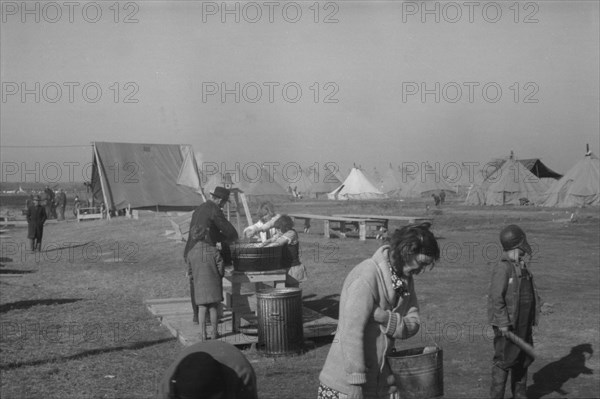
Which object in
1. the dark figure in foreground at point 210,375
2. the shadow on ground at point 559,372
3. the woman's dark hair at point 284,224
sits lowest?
the shadow on ground at point 559,372

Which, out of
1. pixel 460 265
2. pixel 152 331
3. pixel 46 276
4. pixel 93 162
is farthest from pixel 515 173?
pixel 152 331

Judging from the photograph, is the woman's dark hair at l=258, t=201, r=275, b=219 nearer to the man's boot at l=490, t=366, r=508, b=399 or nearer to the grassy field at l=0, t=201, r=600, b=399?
the grassy field at l=0, t=201, r=600, b=399

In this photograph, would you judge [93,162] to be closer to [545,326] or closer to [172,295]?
[172,295]

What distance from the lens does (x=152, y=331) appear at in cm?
1082

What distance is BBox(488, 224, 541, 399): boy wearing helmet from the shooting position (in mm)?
6469

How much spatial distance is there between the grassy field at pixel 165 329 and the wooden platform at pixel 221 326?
0.20 metres

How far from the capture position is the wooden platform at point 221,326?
31.8 feet

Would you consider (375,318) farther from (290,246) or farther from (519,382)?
(290,246)

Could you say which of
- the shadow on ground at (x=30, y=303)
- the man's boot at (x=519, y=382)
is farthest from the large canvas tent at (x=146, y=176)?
the man's boot at (x=519, y=382)

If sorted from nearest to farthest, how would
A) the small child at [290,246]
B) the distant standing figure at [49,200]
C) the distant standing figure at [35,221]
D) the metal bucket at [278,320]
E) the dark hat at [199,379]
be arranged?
the dark hat at [199,379]
the metal bucket at [278,320]
the small child at [290,246]
the distant standing figure at [35,221]
the distant standing figure at [49,200]

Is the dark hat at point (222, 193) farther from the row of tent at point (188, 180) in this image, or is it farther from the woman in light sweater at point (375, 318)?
the row of tent at point (188, 180)

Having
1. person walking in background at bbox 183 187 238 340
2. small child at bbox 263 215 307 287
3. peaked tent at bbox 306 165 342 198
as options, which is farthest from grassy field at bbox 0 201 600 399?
peaked tent at bbox 306 165 342 198

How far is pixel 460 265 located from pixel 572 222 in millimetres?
16360

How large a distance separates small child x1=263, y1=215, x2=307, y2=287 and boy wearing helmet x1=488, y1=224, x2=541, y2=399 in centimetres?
419
